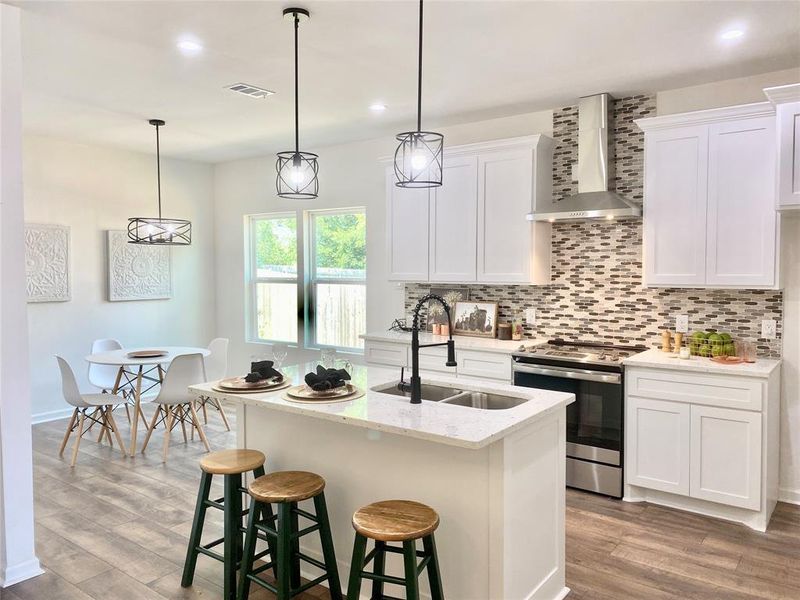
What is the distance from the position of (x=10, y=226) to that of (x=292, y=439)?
170 centimetres

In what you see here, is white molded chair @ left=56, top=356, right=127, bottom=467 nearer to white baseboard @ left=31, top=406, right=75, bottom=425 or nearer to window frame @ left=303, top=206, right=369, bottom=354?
white baseboard @ left=31, top=406, right=75, bottom=425

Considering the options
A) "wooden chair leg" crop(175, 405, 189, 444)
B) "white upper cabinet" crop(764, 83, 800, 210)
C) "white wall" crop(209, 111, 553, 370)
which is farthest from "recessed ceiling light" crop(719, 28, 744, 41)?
"wooden chair leg" crop(175, 405, 189, 444)

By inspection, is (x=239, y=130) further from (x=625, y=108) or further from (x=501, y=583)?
(x=501, y=583)

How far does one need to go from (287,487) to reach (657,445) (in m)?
2.44

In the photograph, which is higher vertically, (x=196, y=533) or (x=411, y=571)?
(x=411, y=571)

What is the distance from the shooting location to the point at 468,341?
4.68 meters

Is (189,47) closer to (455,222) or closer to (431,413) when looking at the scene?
(455,222)

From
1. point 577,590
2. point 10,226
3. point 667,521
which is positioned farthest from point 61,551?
point 667,521

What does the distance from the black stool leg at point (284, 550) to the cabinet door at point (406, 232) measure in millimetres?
2855

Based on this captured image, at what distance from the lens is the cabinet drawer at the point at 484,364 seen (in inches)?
171

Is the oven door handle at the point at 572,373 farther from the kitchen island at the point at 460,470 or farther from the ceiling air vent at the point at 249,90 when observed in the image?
the ceiling air vent at the point at 249,90

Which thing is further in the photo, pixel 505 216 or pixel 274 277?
pixel 274 277

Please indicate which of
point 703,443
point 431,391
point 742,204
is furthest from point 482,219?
point 703,443

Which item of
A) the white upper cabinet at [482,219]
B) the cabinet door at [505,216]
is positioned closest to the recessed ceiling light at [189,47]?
the white upper cabinet at [482,219]
